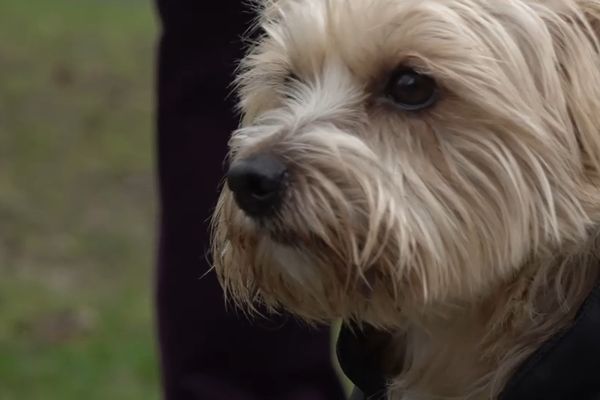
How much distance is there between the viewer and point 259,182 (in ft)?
7.94

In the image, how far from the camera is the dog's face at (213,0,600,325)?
7.84 ft

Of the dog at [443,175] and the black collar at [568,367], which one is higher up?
the dog at [443,175]

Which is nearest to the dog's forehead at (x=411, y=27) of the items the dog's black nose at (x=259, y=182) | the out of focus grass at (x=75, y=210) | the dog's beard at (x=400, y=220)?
the dog's beard at (x=400, y=220)

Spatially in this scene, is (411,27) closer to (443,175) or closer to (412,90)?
(412,90)

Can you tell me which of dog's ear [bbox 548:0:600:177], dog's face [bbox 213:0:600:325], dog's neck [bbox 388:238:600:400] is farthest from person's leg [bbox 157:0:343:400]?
dog's ear [bbox 548:0:600:177]

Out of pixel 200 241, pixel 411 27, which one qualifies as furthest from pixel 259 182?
pixel 200 241

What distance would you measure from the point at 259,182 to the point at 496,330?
55 cm

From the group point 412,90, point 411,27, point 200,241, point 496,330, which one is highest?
point 411,27

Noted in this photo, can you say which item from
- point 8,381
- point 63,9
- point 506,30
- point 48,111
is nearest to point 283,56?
point 506,30

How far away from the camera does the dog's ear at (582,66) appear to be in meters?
2.39

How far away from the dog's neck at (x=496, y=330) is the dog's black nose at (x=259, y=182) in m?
0.43

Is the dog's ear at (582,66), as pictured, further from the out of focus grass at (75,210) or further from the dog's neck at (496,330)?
the out of focus grass at (75,210)

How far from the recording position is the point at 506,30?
2439 mm

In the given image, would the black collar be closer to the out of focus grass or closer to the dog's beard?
the dog's beard
